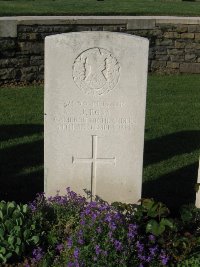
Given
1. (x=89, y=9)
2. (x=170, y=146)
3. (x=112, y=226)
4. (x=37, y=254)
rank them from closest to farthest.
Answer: (x=112, y=226)
(x=37, y=254)
(x=170, y=146)
(x=89, y=9)

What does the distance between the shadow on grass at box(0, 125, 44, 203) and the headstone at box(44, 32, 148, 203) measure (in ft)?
2.80

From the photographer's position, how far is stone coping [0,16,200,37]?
960cm

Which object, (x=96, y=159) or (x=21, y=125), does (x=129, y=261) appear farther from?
(x=21, y=125)

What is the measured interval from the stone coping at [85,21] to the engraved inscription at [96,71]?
5.24 m

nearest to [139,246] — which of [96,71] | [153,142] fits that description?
[96,71]

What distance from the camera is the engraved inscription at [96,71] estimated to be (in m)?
4.56

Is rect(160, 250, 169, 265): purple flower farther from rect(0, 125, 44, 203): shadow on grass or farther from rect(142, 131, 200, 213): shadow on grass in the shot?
rect(0, 125, 44, 203): shadow on grass

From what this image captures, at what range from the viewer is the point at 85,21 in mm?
10195

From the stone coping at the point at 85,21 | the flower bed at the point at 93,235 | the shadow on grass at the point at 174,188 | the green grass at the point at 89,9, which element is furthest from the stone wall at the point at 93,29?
the flower bed at the point at 93,235

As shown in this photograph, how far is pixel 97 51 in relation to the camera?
4555 millimetres

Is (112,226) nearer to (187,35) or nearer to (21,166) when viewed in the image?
(21,166)

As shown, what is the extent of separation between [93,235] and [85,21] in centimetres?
689

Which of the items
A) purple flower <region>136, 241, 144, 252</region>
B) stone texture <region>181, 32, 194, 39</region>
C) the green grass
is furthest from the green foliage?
the green grass

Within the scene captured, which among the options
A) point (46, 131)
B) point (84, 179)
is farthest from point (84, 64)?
point (84, 179)
